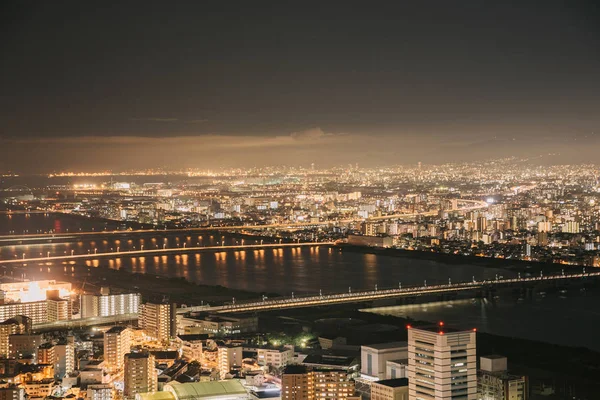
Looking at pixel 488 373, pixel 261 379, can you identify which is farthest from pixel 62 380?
pixel 488 373

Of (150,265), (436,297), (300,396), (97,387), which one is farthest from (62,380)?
(150,265)

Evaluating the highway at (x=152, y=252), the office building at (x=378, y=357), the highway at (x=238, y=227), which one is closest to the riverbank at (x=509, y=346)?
the office building at (x=378, y=357)

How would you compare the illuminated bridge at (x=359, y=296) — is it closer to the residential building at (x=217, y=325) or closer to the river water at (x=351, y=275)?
the river water at (x=351, y=275)

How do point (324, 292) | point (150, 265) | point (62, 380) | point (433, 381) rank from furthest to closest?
point (150, 265)
point (324, 292)
point (62, 380)
point (433, 381)

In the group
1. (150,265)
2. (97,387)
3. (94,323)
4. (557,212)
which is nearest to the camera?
(97,387)

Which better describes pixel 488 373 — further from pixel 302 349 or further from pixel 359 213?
pixel 359 213

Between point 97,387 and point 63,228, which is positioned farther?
point 63,228
